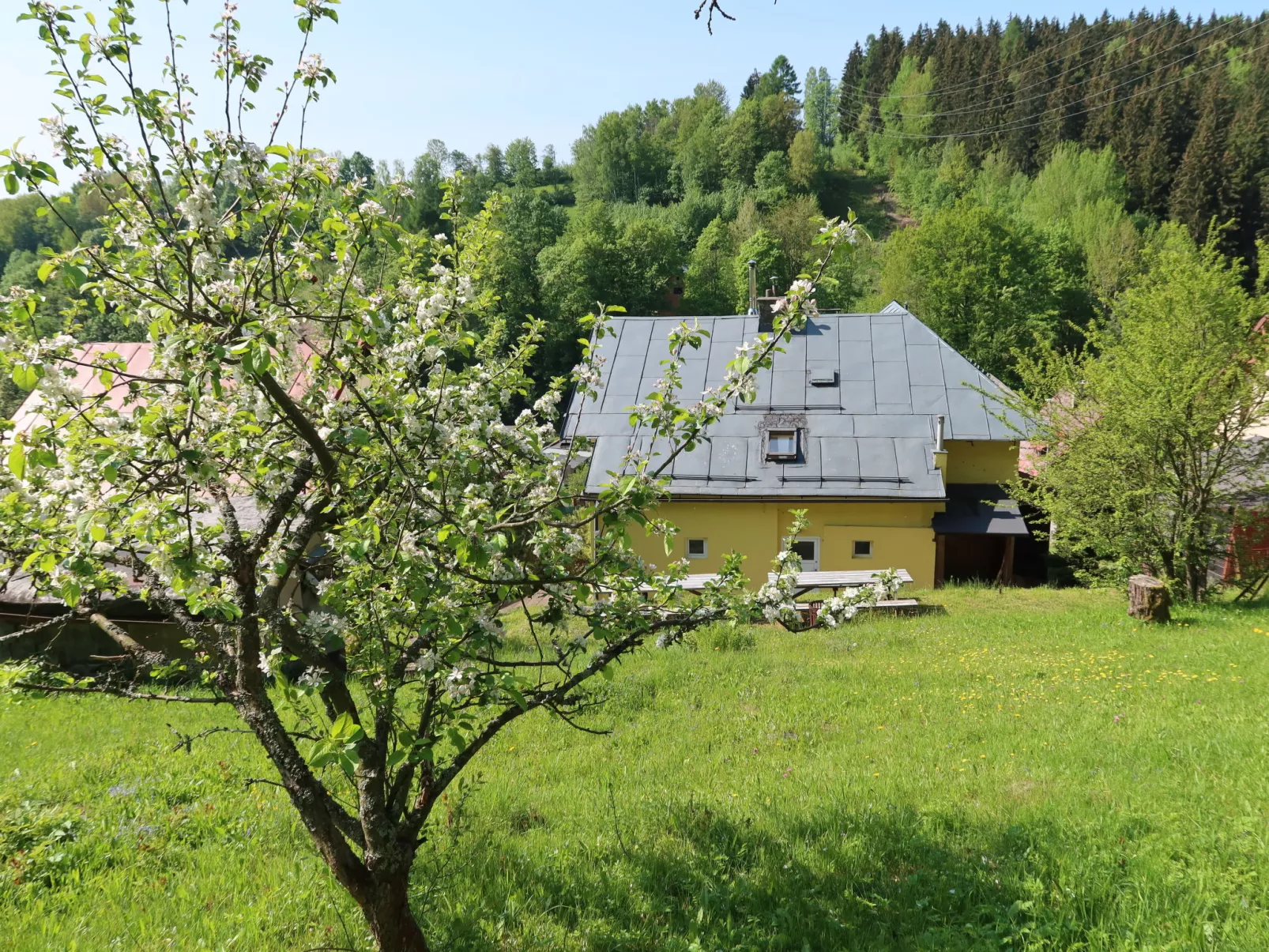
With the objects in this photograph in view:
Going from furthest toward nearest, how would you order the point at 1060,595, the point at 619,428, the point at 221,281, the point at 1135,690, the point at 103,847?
the point at 619,428, the point at 1060,595, the point at 1135,690, the point at 103,847, the point at 221,281

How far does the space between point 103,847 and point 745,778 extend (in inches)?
197

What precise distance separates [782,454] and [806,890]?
15446 mm

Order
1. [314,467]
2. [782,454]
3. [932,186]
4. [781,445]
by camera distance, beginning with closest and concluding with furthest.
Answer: [314,467] → [782,454] → [781,445] → [932,186]

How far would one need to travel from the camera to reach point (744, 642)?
39.9ft

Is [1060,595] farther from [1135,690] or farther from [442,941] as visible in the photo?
[442,941]

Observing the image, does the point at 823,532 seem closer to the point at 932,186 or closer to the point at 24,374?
the point at 24,374

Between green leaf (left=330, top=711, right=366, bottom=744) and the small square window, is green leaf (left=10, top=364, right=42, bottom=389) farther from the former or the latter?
the small square window

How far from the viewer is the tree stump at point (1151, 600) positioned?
11.5 metres

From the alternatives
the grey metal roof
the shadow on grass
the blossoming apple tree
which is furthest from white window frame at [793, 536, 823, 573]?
the blossoming apple tree

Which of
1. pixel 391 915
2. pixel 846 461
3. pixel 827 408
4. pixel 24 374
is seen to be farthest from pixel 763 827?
pixel 827 408

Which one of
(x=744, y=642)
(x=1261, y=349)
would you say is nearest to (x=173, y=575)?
(x=744, y=642)

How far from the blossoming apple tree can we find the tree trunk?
0.04ft

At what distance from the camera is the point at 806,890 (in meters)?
4.60

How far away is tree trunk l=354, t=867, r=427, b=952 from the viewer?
3.63m
